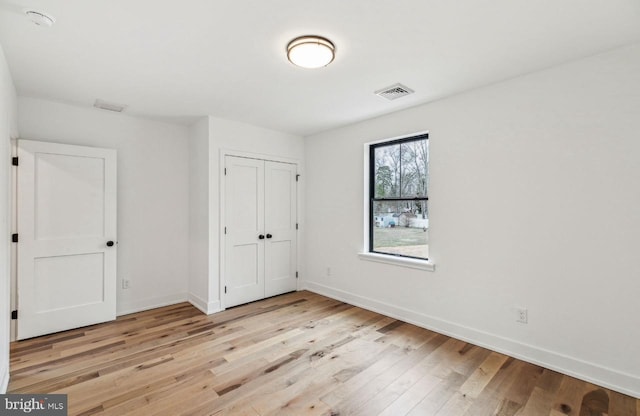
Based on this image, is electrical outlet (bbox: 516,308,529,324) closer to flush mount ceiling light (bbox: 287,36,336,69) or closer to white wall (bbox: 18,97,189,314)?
flush mount ceiling light (bbox: 287,36,336,69)

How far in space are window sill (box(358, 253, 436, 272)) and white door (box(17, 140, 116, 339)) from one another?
10.3 feet

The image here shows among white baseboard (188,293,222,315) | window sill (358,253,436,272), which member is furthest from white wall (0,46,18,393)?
window sill (358,253,436,272)

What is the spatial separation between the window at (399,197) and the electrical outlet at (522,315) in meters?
1.05

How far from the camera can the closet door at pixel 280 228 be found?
4.50 metres

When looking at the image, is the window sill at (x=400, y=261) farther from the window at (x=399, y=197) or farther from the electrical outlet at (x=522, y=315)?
the electrical outlet at (x=522, y=315)

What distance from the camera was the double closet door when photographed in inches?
161

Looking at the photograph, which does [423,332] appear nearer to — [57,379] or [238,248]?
[238,248]

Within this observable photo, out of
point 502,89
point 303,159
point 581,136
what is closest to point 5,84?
point 303,159

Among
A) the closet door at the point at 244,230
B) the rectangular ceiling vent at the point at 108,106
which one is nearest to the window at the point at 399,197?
the closet door at the point at 244,230

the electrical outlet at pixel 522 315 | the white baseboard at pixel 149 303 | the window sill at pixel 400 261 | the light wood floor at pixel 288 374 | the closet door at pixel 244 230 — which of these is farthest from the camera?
the closet door at pixel 244 230

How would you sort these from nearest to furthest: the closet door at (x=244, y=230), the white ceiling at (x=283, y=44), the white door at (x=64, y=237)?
the white ceiling at (x=283, y=44) < the white door at (x=64, y=237) < the closet door at (x=244, y=230)

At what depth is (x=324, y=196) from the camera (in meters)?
4.62

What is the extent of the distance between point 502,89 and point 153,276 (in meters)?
4.58

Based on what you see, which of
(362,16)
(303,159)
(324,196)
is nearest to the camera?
(362,16)
